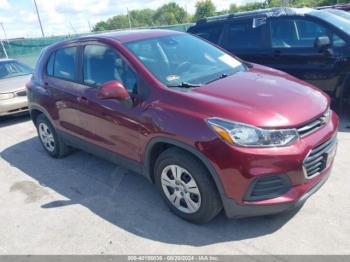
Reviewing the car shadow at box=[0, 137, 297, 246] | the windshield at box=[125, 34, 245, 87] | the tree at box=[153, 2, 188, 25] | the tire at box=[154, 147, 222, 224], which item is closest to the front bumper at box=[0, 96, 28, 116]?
the car shadow at box=[0, 137, 297, 246]

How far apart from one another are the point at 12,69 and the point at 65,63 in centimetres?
501

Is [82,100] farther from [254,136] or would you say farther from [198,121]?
[254,136]

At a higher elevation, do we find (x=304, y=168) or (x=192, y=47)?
(x=192, y=47)

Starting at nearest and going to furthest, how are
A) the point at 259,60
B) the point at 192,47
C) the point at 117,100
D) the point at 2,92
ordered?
the point at 117,100
the point at 192,47
the point at 259,60
the point at 2,92

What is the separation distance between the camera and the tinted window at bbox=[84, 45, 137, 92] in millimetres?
3475

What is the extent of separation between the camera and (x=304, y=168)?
2.70 metres

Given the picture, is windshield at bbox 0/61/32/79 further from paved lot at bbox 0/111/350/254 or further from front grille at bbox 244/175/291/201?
front grille at bbox 244/175/291/201

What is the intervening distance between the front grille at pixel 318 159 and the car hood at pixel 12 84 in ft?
22.4

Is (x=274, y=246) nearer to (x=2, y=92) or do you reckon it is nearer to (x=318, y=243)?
(x=318, y=243)

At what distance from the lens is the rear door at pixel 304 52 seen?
5202 millimetres

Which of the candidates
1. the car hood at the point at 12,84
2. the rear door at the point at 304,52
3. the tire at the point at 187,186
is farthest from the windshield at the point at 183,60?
the car hood at the point at 12,84

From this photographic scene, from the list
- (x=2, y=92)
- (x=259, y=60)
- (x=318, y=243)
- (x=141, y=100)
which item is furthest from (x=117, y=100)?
(x=2, y=92)

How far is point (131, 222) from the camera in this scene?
132 inches

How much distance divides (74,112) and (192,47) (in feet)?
5.50
